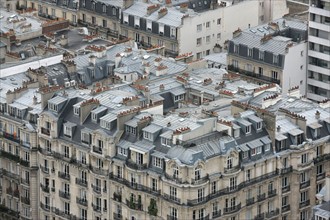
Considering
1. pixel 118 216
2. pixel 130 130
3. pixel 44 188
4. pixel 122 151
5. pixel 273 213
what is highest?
pixel 130 130

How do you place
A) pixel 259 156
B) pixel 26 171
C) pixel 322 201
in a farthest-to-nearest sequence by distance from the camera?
pixel 26 171 < pixel 259 156 < pixel 322 201

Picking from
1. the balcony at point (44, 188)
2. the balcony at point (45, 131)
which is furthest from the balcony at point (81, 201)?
the balcony at point (45, 131)

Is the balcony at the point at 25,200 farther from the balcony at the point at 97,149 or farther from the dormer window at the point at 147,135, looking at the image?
the dormer window at the point at 147,135

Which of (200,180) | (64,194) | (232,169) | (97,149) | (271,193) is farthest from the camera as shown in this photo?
(64,194)

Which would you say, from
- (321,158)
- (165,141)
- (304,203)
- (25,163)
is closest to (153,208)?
(165,141)

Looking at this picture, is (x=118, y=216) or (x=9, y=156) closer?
(x=118, y=216)

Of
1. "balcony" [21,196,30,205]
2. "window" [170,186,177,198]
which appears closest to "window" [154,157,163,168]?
"window" [170,186,177,198]

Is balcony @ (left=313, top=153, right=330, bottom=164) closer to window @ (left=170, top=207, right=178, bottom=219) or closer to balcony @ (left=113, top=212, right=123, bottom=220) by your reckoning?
window @ (left=170, top=207, right=178, bottom=219)

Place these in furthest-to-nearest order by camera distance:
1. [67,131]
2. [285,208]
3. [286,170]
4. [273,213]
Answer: [67,131] < [285,208] < [273,213] < [286,170]

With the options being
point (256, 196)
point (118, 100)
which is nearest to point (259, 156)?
point (256, 196)

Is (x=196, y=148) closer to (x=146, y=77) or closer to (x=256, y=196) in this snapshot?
(x=256, y=196)

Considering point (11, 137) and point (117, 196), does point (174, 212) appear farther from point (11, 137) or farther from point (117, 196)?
point (11, 137)
